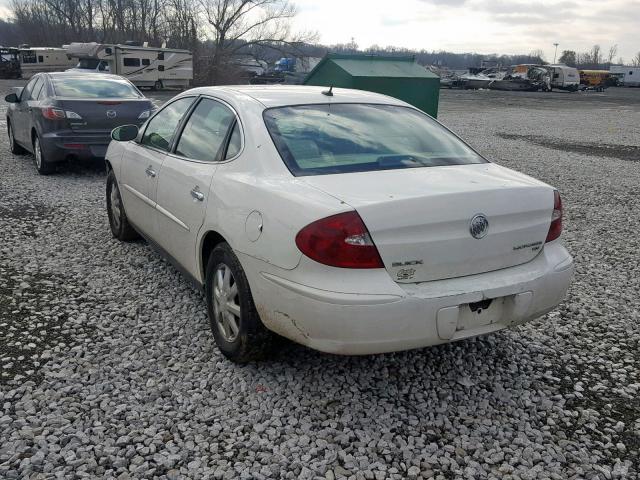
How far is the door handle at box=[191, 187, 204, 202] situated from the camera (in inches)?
141

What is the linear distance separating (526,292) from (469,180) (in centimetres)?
65

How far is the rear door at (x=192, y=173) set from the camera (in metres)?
3.64

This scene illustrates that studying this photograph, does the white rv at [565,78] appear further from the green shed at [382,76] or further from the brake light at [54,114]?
the brake light at [54,114]

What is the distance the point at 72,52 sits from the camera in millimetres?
33531

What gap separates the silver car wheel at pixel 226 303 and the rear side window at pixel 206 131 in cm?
76

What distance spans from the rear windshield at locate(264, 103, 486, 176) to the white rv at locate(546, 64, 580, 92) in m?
51.3

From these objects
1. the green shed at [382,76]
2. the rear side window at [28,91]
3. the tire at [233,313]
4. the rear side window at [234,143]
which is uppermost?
the green shed at [382,76]

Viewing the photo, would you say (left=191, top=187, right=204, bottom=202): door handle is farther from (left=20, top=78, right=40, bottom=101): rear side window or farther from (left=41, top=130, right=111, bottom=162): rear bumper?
(left=20, top=78, right=40, bottom=101): rear side window

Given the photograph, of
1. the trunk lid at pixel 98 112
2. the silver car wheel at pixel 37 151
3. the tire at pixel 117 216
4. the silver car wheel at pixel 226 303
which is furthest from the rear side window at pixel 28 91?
the silver car wheel at pixel 226 303

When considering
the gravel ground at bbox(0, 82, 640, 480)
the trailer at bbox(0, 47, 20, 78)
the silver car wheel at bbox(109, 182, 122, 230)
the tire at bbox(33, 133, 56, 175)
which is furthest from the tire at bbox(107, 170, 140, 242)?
the trailer at bbox(0, 47, 20, 78)

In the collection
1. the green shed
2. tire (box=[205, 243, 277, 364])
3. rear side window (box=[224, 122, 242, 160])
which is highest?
the green shed

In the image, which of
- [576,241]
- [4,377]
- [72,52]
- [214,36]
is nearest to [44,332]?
[4,377]

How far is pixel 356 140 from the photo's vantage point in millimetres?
3562

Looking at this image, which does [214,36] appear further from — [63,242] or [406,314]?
[406,314]
